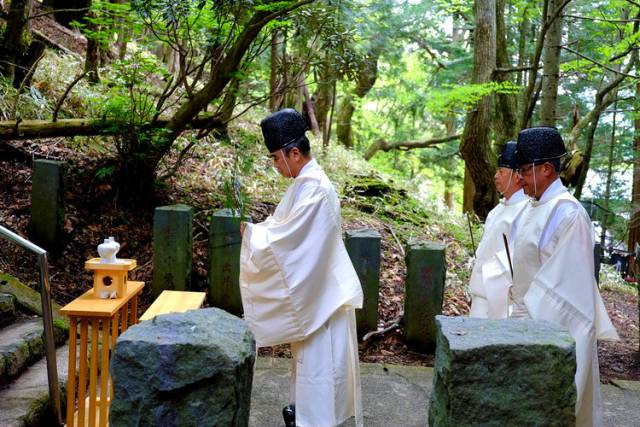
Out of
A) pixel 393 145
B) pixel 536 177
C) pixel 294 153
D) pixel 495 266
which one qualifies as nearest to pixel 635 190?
pixel 393 145

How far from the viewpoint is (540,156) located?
3.23 metres

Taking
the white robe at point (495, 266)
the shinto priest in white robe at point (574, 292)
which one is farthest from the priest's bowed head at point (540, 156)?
the white robe at point (495, 266)

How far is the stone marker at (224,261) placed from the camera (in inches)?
213

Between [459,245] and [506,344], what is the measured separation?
6.20 metres

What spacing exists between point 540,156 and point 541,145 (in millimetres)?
61

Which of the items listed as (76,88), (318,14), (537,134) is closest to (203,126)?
(318,14)

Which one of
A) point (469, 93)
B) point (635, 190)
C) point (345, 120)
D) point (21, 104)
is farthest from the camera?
point (345, 120)

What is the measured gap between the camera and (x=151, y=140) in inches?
251

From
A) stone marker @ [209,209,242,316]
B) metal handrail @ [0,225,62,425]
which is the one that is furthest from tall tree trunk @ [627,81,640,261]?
metal handrail @ [0,225,62,425]

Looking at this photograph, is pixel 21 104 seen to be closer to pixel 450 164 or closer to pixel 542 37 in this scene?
pixel 542 37

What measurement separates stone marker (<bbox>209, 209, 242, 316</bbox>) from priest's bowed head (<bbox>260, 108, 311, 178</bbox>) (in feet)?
5.75

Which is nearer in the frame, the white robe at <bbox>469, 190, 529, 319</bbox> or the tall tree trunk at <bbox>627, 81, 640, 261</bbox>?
the white robe at <bbox>469, 190, 529, 319</bbox>

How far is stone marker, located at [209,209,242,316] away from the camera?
5.40 metres

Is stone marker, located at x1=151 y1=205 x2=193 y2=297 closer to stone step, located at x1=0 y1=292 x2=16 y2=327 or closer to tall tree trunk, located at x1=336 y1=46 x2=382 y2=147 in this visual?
stone step, located at x1=0 y1=292 x2=16 y2=327
